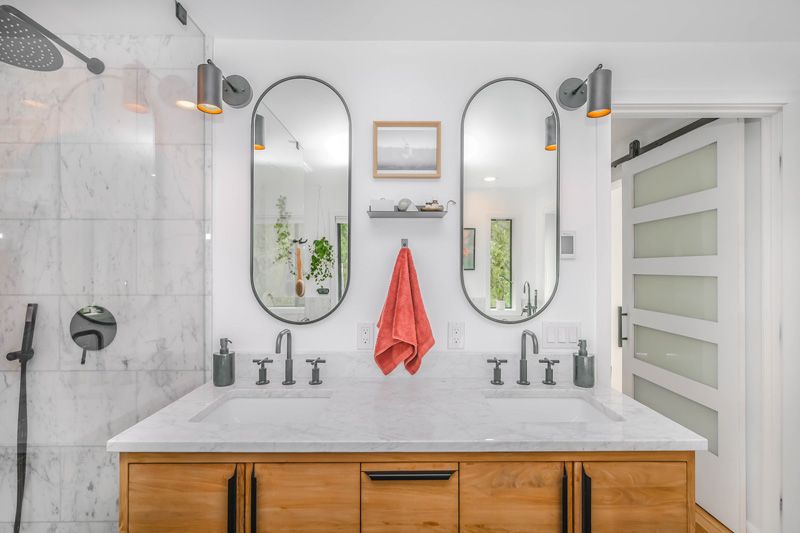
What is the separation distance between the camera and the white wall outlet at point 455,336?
1.73 metres

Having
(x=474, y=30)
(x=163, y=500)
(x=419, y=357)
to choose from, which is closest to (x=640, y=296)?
(x=419, y=357)

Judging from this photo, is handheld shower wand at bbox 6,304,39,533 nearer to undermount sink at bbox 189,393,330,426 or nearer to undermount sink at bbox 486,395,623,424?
undermount sink at bbox 189,393,330,426

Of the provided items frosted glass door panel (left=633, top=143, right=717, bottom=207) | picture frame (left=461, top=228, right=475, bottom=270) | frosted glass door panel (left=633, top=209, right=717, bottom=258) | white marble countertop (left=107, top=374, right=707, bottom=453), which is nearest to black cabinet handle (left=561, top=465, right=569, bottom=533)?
white marble countertop (left=107, top=374, right=707, bottom=453)

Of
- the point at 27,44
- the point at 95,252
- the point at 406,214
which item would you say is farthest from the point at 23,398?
the point at 406,214

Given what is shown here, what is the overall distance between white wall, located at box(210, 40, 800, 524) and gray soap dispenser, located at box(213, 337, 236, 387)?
11 centimetres

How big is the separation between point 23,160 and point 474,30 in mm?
1682

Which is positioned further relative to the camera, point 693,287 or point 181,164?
point 693,287

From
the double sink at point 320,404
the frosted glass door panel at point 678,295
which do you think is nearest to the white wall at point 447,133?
the double sink at point 320,404

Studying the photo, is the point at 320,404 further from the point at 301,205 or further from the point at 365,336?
the point at 301,205

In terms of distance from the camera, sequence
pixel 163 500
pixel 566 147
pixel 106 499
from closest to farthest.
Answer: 1. pixel 163 500
2. pixel 106 499
3. pixel 566 147

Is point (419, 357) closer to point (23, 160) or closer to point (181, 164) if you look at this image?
point (181, 164)

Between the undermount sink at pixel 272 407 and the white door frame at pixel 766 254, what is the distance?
1266 mm

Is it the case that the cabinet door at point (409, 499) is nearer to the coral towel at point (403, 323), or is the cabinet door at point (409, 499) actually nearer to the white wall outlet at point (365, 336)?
the coral towel at point (403, 323)

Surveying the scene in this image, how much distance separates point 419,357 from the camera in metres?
1.62
